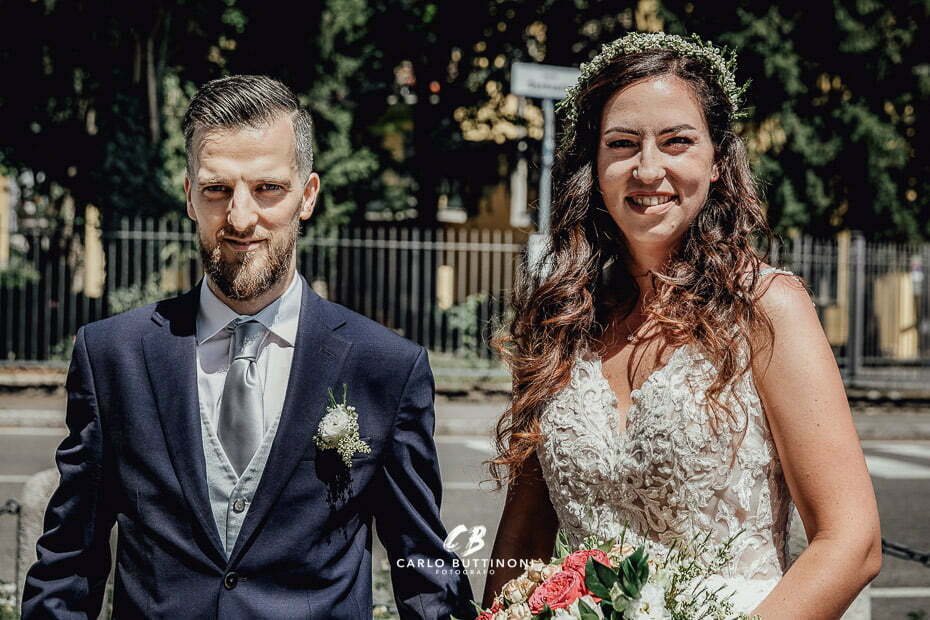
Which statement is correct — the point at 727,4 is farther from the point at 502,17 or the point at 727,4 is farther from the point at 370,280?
the point at 370,280

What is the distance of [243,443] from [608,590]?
38.2 inches

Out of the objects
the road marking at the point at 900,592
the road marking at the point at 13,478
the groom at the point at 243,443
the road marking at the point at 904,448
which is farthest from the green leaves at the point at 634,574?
the road marking at the point at 904,448

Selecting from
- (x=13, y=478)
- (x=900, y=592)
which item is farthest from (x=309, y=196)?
(x=13, y=478)

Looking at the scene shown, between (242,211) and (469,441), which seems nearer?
(242,211)

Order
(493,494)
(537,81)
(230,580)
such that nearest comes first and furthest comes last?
(230,580)
(493,494)
(537,81)

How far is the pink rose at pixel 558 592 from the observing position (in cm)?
179

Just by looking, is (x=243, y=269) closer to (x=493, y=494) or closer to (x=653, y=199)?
(x=653, y=199)

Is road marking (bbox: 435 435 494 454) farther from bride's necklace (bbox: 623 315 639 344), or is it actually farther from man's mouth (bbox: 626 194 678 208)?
man's mouth (bbox: 626 194 678 208)

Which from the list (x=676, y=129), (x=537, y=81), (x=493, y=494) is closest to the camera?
(x=676, y=129)

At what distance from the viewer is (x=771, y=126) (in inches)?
750

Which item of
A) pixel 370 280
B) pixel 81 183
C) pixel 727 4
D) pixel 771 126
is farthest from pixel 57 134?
pixel 771 126

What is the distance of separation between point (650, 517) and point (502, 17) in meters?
17.7

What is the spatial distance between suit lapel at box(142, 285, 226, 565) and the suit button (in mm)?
33

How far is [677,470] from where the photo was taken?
90.7 inches
